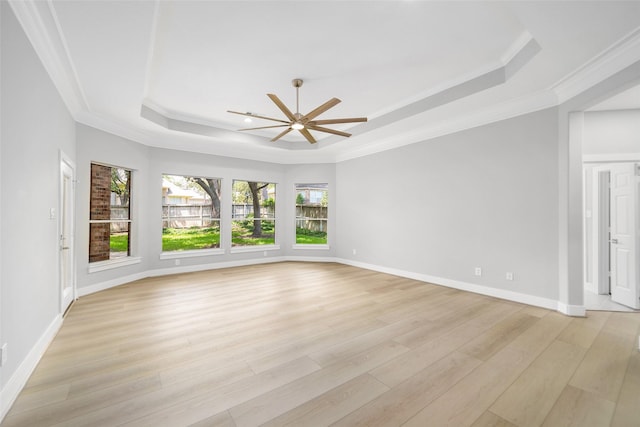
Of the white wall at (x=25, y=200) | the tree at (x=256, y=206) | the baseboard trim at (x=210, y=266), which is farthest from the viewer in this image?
the tree at (x=256, y=206)

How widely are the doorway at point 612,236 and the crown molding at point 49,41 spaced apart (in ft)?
21.6

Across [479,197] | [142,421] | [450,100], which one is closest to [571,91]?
[450,100]

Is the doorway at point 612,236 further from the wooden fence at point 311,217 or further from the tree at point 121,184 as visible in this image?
the tree at point 121,184

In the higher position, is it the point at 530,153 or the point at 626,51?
the point at 626,51

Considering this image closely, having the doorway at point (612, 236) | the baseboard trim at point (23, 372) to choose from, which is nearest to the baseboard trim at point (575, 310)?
the doorway at point (612, 236)

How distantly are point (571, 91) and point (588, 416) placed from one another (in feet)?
11.2

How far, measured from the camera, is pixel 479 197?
13.7 feet

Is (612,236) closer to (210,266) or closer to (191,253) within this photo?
(210,266)

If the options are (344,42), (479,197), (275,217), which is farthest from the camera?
(275,217)

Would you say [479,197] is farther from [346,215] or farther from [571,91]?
[346,215]

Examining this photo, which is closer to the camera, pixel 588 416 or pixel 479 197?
pixel 588 416

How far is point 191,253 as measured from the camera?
18.8 feet

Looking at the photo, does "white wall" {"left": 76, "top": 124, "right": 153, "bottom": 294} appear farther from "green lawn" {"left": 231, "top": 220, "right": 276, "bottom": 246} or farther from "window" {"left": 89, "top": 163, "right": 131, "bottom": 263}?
"green lawn" {"left": 231, "top": 220, "right": 276, "bottom": 246}

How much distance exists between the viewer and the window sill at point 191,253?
216 inches
